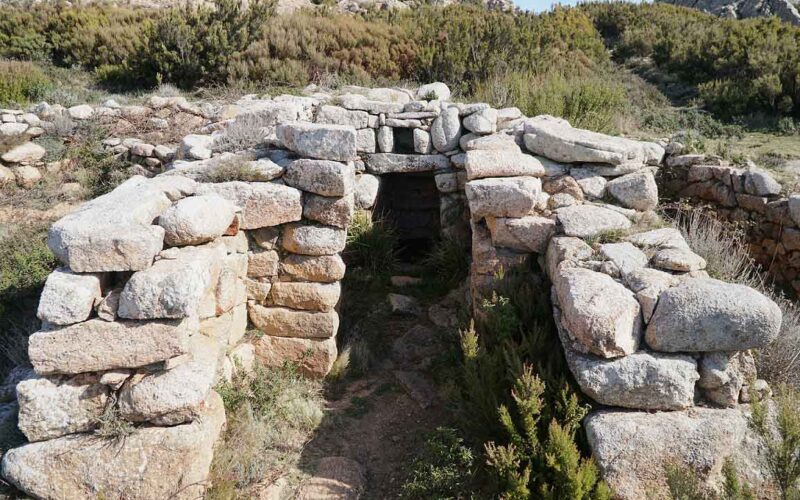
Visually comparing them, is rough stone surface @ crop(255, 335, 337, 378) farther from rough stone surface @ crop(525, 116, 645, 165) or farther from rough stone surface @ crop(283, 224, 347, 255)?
rough stone surface @ crop(525, 116, 645, 165)

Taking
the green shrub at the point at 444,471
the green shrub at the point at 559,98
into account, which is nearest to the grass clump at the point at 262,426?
the green shrub at the point at 444,471

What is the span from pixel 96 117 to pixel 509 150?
6192 mm

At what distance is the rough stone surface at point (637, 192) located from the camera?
15.3 feet

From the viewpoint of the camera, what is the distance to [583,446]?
2.95 meters

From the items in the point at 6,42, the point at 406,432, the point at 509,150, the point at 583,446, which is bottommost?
the point at 406,432

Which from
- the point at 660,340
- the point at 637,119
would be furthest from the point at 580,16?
the point at 660,340

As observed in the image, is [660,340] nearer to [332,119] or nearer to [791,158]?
[332,119]

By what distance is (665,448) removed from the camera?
9.14 feet

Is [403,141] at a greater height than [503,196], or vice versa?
[403,141]

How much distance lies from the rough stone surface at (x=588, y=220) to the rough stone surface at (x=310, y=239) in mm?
1894

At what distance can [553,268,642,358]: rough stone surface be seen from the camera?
2.97 m

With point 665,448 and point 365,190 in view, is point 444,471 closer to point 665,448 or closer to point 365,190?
point 665,448

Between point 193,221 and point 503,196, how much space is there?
2.40 metres

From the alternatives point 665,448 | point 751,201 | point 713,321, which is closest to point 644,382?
point 665,448
